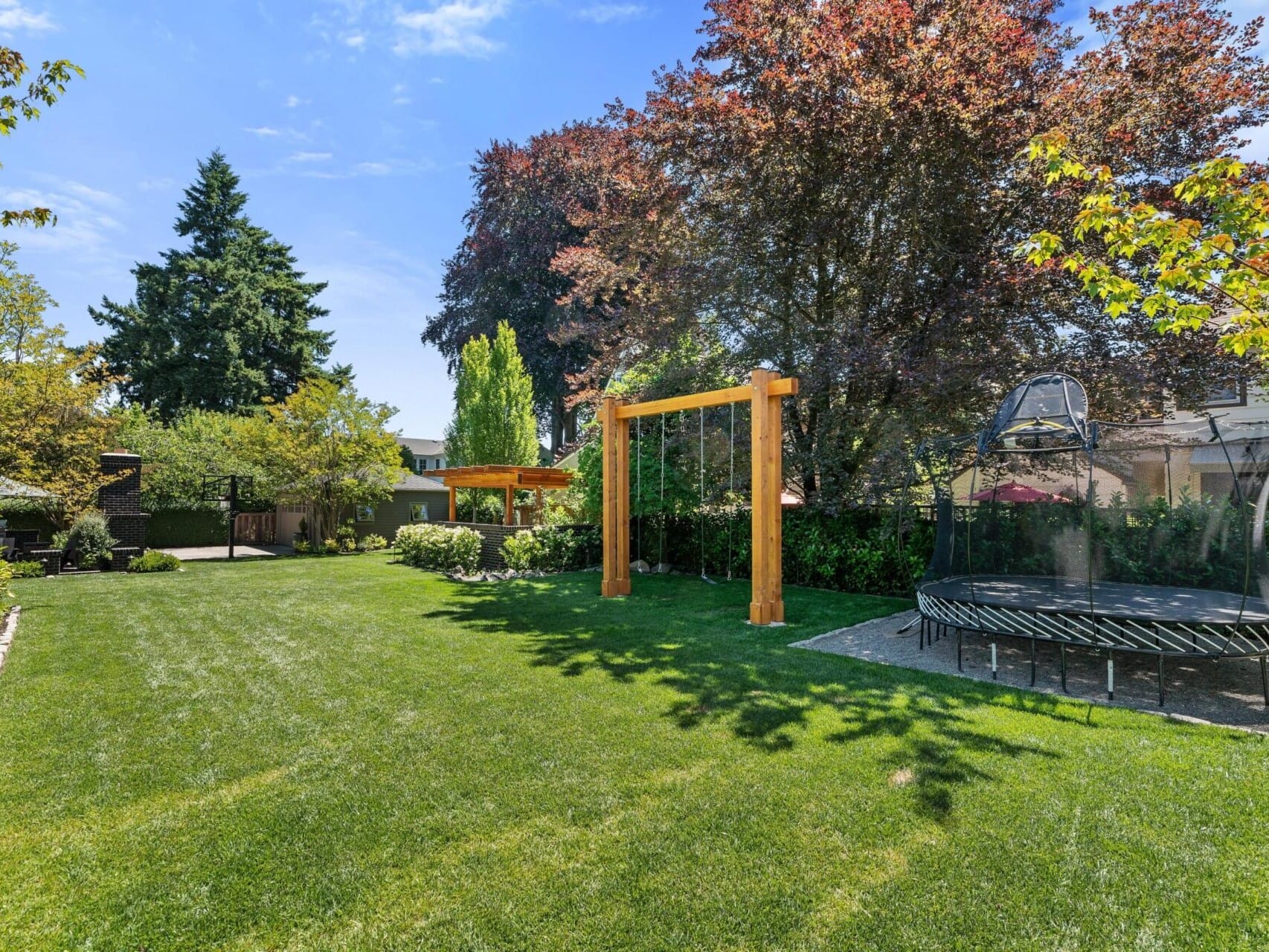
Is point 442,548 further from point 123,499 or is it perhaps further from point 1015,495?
point 1015,495

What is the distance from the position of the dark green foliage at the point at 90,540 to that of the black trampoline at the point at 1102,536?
1530cm

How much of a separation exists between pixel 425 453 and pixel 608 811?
39174 mm

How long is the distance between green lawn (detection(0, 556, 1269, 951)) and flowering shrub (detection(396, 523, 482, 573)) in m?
7.03

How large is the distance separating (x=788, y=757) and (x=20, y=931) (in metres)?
3.16

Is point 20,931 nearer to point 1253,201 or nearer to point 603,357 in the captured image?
point 1253,201

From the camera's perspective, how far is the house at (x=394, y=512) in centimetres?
2145

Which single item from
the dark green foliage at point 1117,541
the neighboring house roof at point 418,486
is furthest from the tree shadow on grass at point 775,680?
the neighboring house roof at point 418,486

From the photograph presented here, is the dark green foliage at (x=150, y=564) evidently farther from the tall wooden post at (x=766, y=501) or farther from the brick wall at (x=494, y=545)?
the tall wooden post at (x=766, y=501)

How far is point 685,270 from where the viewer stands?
954cm

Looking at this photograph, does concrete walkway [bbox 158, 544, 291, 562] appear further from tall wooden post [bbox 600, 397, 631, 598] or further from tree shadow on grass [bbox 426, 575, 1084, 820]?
tall wooden post [bbox 600, 397, 631, 598]

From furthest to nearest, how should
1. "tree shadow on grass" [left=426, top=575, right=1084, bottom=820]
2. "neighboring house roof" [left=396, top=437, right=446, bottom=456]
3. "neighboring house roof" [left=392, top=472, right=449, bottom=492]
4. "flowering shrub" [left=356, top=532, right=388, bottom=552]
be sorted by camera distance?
"neighboring house roof" [left=396, top=437, right=446, bottom=456] → "neighboring house roof" [left=392, top=472, right=449, bottom=492] → "flowering shrub" [left=356, top=532, right=388, bottom=552] → "tree shadow on grass" [left=426, top=575, right=1084, bottom=820]

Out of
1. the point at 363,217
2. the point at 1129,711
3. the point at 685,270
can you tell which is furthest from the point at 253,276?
the point at 1129,711

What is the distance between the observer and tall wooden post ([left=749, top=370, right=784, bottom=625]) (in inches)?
279

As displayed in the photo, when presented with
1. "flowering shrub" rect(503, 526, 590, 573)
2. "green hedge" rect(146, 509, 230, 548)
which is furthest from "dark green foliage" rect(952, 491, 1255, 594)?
"green hedge" rect(146, 509, 230, 548)
